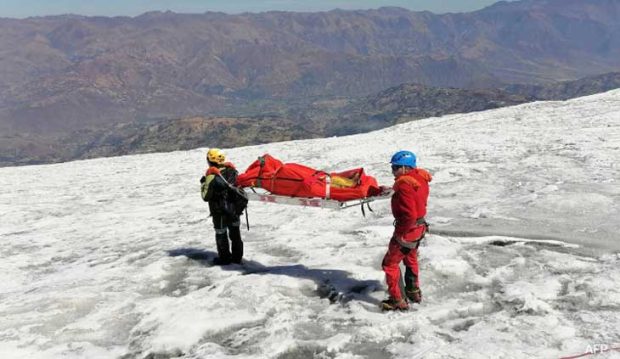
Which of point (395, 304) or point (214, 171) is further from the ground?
point (214, 171)

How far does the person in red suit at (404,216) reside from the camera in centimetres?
755

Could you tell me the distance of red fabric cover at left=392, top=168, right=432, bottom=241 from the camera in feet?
24.7

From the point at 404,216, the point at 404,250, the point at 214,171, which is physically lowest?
the point at 404,250

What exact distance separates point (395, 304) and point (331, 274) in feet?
6.36

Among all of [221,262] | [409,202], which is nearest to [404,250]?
[409,202]

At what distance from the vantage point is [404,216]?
7645 mm

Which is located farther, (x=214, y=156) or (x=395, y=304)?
(x=214, y=156)

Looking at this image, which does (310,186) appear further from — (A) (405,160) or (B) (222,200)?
(A) (405,160)

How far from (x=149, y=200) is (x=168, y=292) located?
32.7ft

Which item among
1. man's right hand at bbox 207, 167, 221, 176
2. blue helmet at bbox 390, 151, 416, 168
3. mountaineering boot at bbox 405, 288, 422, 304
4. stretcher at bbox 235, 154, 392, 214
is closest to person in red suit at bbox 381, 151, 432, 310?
blue helmet at bbox 390, 151, 416, 168

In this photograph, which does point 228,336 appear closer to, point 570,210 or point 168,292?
point 168,292

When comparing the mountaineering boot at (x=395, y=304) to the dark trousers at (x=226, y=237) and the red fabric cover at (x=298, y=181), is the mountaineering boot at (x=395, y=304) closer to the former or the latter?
the red fabric cover at (x=298, y=181)

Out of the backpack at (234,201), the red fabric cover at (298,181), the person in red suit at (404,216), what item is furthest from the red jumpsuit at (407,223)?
the backpack at (234,201)

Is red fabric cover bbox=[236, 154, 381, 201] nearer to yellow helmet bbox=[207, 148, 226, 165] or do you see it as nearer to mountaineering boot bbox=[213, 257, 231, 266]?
yellow helmet bbox=[207, 148, 226, 165]
